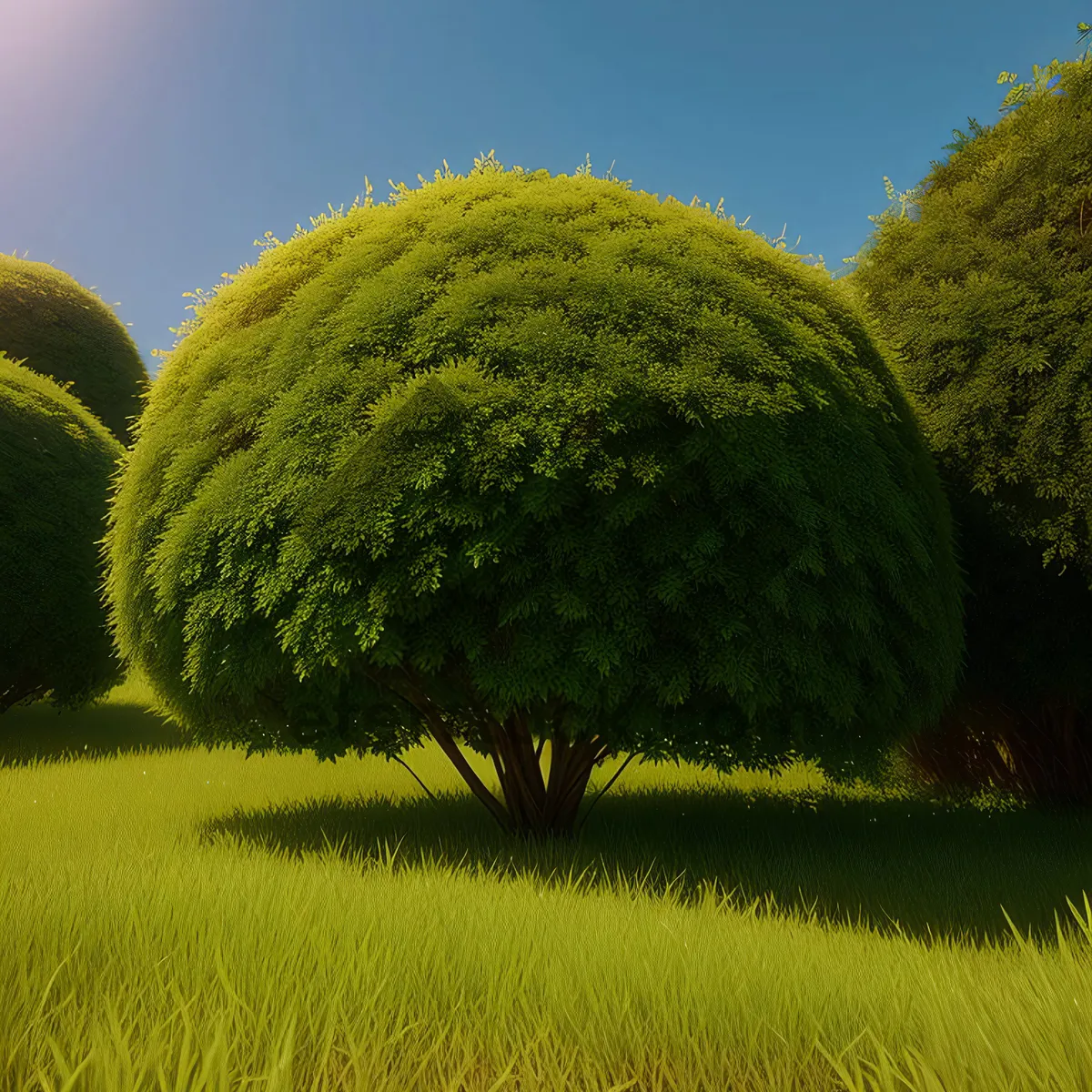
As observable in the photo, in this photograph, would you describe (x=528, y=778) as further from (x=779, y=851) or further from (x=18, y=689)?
(x=18, y=689)

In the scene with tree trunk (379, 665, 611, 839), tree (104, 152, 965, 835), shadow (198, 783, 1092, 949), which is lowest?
shadow (198, 783, 1092, 949)

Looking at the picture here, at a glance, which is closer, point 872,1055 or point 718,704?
point 872,1055

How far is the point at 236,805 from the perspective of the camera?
29.3 feet

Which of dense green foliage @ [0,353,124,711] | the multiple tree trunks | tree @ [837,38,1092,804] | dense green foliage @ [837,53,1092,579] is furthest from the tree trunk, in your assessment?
dense green foliage @ [0,353,124,711]

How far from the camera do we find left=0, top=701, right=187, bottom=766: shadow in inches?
488

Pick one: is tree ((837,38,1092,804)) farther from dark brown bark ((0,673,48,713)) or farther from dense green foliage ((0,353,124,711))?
dark brown bark ((0,673,48,713))

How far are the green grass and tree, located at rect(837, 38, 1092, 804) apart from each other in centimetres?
199

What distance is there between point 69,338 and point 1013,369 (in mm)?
20114

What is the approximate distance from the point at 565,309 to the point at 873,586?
9.38 ft

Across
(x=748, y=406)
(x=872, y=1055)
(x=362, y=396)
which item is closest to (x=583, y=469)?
(x=748, y=406)

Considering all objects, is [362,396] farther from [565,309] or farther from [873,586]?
[873,586]

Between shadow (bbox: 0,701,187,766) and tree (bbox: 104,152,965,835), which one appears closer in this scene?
tree (bbox: 104,152,965,835)

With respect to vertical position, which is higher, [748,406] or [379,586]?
[748,406]

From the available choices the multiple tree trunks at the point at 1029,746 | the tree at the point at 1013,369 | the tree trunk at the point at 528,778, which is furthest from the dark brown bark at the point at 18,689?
the tree at the point at 1013,369
